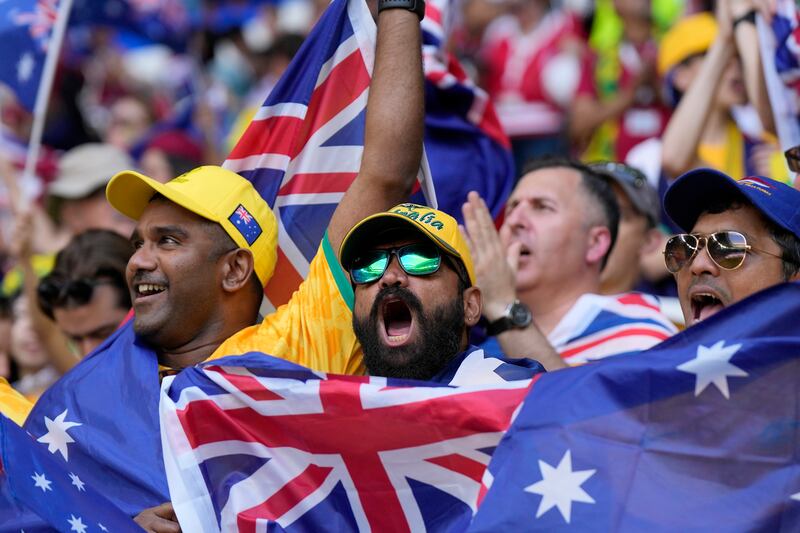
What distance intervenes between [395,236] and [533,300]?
5.76 ft

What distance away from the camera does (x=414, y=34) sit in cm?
447

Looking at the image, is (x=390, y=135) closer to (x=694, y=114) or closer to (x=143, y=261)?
(x=143, y=261)

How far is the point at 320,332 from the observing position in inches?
166

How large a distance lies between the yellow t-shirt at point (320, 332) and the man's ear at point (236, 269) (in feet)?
0.95

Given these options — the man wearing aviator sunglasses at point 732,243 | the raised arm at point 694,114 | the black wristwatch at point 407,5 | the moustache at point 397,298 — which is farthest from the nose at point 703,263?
the raised arm at point 694,114

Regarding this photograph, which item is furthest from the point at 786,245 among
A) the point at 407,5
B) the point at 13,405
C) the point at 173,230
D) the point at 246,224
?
the point at 13,405

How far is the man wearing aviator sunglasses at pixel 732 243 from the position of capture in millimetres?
3703

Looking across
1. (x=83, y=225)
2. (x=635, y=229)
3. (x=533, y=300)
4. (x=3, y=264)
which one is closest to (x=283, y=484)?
(x=533, y=300)

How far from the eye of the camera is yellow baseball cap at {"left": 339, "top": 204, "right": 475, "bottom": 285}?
396cm

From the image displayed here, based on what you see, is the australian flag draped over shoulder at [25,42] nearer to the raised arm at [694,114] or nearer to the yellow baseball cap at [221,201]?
the yellow baseball cap at [221,201]

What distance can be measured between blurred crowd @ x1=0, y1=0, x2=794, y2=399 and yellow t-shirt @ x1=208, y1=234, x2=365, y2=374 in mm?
1485

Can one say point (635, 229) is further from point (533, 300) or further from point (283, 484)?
point (283, 484)

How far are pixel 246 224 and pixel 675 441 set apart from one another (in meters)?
1.91

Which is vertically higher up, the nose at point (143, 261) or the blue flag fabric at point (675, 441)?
the nose at point (143, 261)
